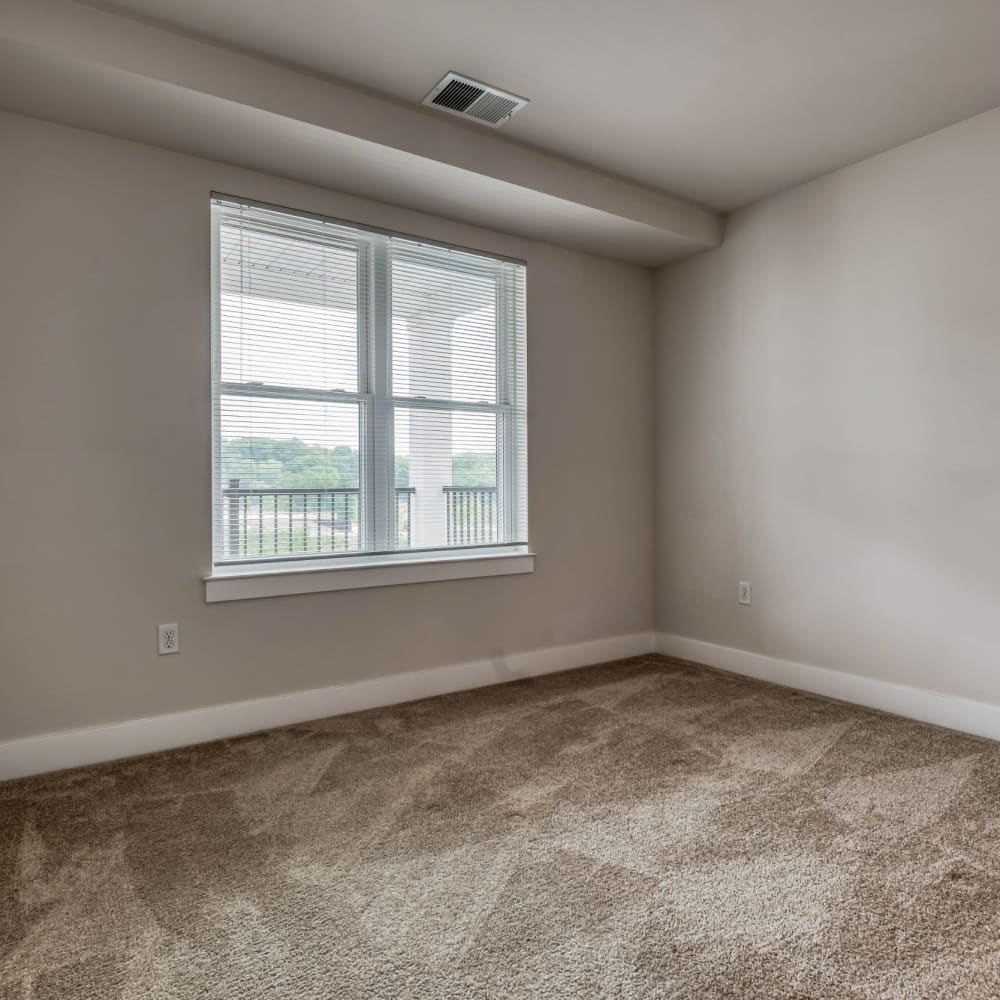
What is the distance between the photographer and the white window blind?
9.41 ft

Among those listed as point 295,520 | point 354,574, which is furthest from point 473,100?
point 354,574

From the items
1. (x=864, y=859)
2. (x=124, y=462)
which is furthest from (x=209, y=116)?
(x=864, y=859)

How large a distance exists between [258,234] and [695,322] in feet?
7.93

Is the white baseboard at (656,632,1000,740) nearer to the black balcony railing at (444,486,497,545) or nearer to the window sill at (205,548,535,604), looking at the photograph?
the window sill at (205,548,535,604)

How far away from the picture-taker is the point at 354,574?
3.08m

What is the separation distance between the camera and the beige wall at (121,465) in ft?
7.92

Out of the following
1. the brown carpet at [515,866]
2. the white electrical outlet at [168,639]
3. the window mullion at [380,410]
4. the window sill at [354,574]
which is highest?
the window mullion at [380,410]

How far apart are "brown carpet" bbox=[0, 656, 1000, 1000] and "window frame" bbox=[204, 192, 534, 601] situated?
0.69m

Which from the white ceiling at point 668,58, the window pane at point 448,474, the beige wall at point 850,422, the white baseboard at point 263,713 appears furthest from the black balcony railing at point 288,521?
the beige wall at point 850,422

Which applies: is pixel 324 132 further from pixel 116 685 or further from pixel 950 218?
pixel 950 218

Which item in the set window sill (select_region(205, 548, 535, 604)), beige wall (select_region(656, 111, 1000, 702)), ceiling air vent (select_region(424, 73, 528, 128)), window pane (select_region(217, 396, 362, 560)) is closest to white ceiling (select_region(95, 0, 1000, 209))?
ceiling air vent (select_region(424, 73, 528, 128))

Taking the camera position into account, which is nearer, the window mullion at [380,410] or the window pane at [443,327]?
the window mullion at [380,410]

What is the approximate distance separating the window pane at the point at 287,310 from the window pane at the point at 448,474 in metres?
0.40

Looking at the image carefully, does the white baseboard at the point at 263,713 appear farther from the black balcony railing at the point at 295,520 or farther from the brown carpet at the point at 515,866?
the black balcony railing at the point at 295,520
